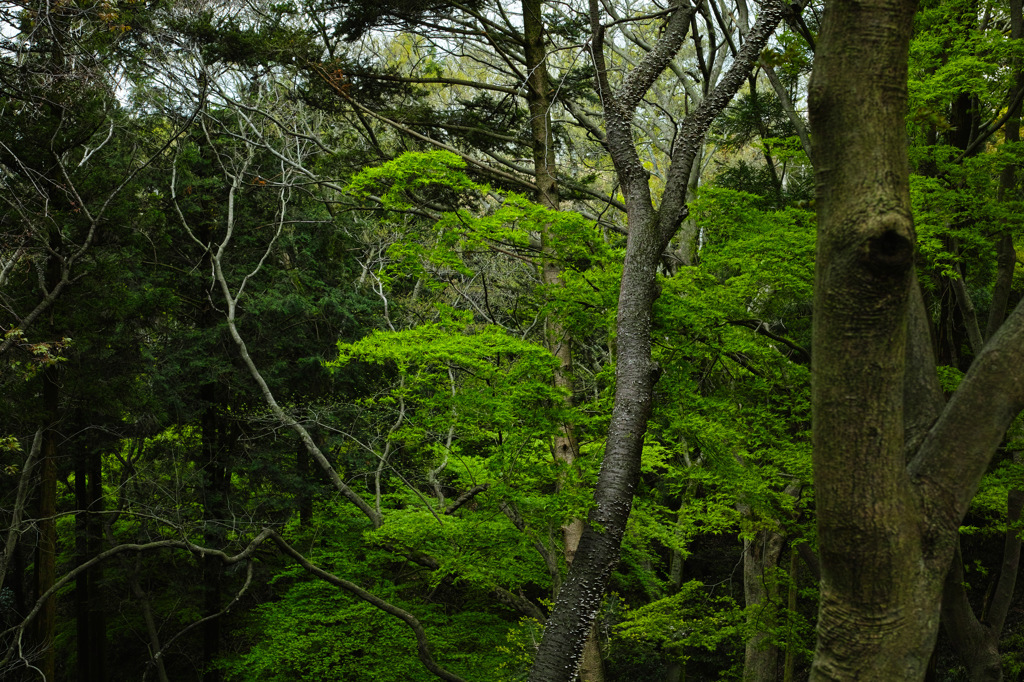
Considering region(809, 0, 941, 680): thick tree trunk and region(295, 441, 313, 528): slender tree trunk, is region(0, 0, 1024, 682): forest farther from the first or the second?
region(295, 441, 313, 528): slender tree trunk

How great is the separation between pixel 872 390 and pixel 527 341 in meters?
4.32

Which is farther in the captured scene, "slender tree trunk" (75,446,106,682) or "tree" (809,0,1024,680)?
"slender tree trunk" (75,446,106,682)

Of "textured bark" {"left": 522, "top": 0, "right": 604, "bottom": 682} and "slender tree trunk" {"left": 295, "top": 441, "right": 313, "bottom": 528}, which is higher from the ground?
"textured bark" {"left": 522, "top": 0, "right": 604, "bottom": 682}

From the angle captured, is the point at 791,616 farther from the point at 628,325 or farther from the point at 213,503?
the point at 213,503

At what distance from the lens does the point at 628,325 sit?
4234 millimetres

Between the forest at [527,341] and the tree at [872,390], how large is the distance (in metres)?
0.01

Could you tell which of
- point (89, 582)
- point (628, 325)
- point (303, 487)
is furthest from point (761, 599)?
point (89, 582)

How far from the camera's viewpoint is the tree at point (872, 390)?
2250 millimetres

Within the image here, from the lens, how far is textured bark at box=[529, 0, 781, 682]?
3.88 metres

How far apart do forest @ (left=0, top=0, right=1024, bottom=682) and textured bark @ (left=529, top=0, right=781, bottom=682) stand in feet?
0.07

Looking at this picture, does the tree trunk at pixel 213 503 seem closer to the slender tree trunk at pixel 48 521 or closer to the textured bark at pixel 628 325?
the slender tree trunk at pixel 48 521

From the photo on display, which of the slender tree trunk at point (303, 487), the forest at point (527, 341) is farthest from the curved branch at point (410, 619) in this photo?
the slender tree trunk at point (303, 487)

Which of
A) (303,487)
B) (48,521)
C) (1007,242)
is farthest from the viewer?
(303,487)

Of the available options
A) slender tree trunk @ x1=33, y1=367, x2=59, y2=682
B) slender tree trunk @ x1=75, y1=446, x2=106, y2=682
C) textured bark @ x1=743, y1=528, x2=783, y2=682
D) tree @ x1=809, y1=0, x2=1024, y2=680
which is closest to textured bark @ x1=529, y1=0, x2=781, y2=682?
tree @ x1=809, y1=0, x2=1024, y2=680
